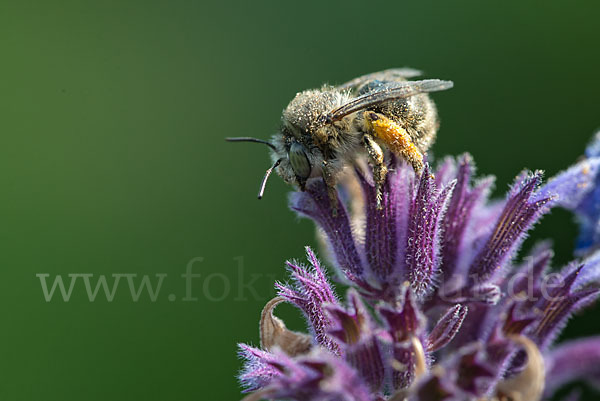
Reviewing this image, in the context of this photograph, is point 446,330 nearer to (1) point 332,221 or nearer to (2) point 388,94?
(1) point 332,221

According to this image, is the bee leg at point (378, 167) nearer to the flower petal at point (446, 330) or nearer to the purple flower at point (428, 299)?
the purple flower at point (428, 299)

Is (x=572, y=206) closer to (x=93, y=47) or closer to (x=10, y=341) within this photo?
(x=10, y=341)

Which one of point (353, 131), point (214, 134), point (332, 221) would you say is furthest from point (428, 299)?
point (214, 134)

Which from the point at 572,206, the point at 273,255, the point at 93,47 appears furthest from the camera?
the point at 93,47

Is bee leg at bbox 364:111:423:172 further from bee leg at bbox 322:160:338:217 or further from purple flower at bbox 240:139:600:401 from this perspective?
bee leg at bbox 322:160:338:217

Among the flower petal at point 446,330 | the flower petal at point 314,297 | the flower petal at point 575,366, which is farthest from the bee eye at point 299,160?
the flower petal at point 575,366

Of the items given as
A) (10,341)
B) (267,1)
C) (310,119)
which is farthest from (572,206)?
(267,1)
